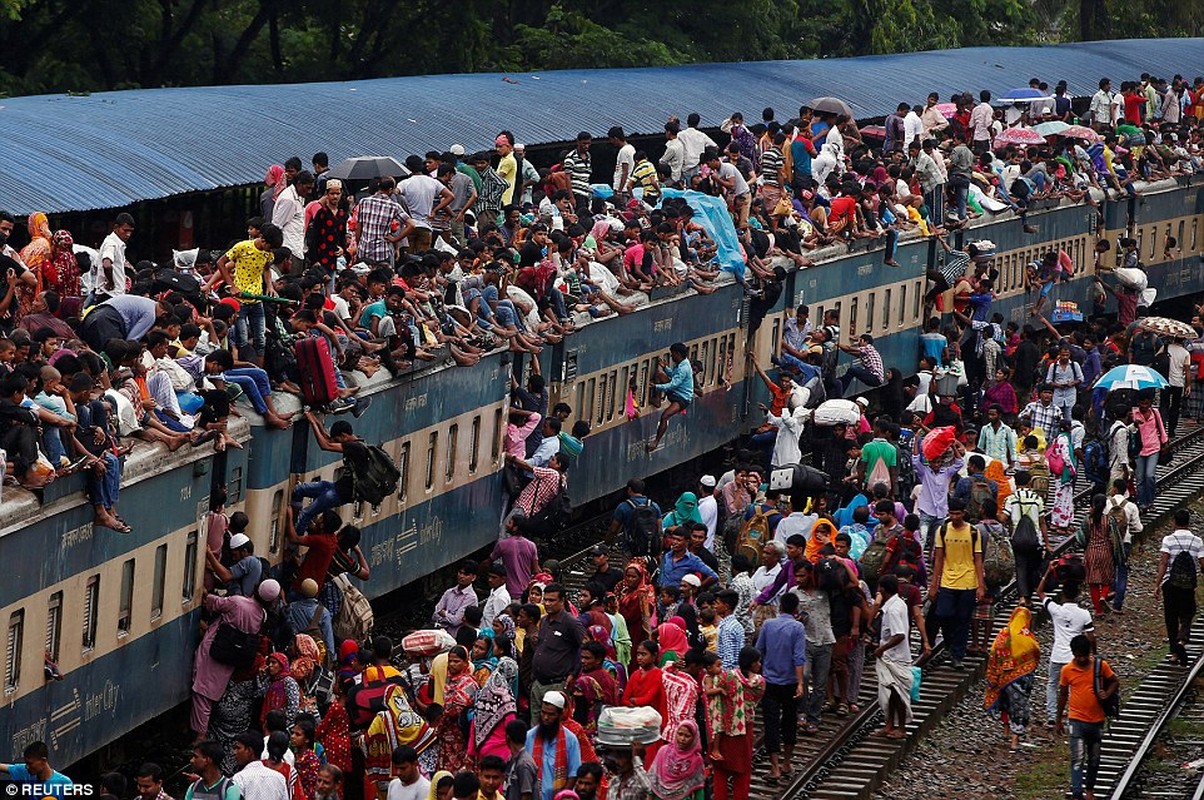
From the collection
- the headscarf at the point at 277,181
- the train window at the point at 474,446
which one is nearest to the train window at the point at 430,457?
the train window at the point at 474,446

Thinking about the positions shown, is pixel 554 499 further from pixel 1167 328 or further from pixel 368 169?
pixel 1167 328

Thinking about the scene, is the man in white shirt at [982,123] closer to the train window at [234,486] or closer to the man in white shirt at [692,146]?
the man in white shirt at [692,146]

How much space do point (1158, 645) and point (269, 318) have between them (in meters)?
9.32

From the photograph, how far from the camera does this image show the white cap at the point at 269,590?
15.6 m

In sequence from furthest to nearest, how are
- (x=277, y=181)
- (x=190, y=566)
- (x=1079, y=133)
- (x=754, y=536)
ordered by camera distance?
(x=1079, y=133) < (x=277, y=181) < (x=754, y=536) < (x=190, y=566)

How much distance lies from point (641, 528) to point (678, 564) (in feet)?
7.59

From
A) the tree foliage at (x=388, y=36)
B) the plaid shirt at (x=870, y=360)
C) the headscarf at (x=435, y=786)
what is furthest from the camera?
the tree foliage at (x=388, y=36)

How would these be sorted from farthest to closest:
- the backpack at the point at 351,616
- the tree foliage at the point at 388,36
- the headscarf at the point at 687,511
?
the tree foliage at the point at 388,36 < the headscarf at the point at 687,511 < the backpack at the point at 351,616

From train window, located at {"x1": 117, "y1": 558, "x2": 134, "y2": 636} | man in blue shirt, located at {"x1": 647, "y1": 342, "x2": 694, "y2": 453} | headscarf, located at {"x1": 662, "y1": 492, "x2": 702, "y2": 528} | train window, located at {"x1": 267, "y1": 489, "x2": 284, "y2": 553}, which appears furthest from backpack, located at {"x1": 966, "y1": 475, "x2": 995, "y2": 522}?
train window, located at {"x1": 117, "y1": 558, "x2": 134, "y2": 636}

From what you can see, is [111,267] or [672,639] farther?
[111,267]

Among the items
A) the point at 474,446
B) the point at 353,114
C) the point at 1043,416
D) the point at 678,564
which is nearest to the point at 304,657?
the point at 678,564

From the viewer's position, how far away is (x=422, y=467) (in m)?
20.5

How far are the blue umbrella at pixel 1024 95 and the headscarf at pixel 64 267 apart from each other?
2537cm

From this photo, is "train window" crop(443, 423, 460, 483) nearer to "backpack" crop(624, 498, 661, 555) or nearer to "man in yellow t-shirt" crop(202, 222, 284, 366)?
"backpack" crop(624, 498, 661, 555)
